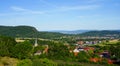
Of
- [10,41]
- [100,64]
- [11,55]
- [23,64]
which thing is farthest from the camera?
[10,41]

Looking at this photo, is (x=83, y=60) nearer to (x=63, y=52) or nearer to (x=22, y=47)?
(x=63, y=52)

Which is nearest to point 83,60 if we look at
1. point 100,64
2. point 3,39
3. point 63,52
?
point 100,64

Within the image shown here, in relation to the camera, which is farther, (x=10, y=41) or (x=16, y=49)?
(x=10, y=41)

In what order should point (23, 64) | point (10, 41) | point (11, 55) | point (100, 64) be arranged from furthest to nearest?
point (10, 41), point (11, 55), point (100, 64), point (23, 64)

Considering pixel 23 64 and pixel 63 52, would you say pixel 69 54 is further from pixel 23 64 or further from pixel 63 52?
pixel 23 64

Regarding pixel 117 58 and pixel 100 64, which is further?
pixel 117 58

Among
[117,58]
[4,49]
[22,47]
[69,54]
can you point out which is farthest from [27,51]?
[117,58]

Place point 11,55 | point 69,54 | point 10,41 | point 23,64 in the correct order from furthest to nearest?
point 10,41 < point 69,54 < point 11,55 < point 23,64

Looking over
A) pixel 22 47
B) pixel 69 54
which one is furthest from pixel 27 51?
pixel 69 54

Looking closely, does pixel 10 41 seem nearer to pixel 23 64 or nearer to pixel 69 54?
pixel 69 54

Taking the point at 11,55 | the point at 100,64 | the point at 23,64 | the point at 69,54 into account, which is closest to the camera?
the point at 23,64
